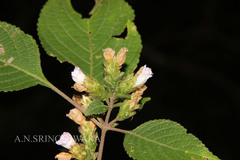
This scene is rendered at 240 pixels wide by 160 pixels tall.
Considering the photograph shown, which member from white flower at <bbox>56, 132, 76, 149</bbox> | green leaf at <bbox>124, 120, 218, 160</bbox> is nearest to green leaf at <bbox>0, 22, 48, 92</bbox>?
white flower at <bbox>56, 132, 76, 149</bbox>

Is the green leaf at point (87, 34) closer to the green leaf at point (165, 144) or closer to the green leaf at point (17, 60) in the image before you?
the green leaf at point (17, 60)

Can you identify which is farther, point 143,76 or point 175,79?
point 175,79

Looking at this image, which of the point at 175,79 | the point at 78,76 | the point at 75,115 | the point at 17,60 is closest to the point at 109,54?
the point at 78,76

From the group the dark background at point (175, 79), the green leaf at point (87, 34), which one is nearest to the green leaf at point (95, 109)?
the green leaf at point (87, 34)

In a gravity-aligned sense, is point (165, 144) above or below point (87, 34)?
below

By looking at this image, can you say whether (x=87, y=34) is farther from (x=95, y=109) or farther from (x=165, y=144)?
(x=165, y=144)

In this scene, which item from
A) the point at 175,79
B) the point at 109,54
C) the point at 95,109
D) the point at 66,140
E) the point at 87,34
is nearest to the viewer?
the point at 95,109

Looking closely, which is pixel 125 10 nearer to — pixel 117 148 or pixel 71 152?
pixel 71 152
